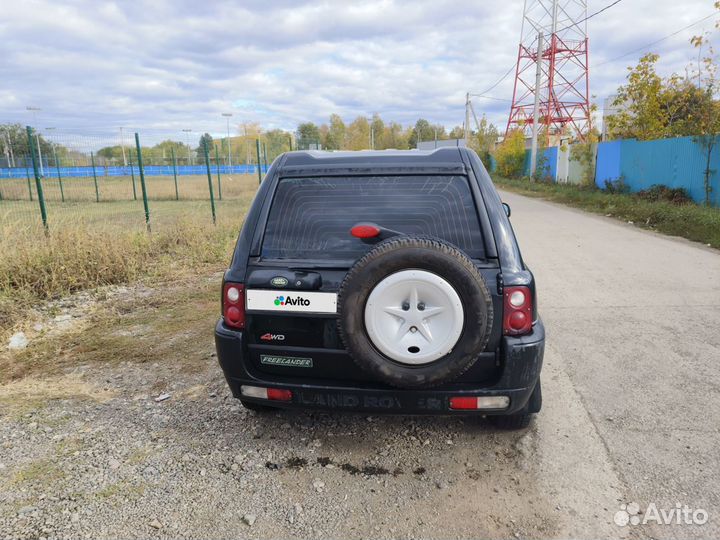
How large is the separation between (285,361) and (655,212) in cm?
1279

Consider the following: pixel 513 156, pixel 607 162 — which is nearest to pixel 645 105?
pixel 607 162

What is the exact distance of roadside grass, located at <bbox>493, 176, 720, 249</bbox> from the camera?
1028 centimetres

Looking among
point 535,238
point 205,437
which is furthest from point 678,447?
point 535,238

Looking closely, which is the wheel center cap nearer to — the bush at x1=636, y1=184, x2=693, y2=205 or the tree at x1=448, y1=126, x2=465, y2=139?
the bush at x1=636, y1=184, x2=693, y2=205

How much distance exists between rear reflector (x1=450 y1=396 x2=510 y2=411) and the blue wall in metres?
13.4

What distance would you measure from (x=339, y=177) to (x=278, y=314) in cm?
87

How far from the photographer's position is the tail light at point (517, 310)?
258 cm

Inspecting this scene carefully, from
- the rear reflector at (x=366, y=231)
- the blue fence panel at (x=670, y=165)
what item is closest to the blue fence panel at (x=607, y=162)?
the blue fence panel at (x=670, y=165)

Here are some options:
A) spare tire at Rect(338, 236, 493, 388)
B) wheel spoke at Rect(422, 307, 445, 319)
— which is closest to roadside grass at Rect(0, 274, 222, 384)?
spare tire at Rect(338, 236, 493, 388)

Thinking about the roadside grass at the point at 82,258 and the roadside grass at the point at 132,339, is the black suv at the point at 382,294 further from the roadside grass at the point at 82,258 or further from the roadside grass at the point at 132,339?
the roadside grass at the point at 82,258

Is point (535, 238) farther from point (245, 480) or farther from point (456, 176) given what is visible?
point (245, 480)

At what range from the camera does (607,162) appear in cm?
1980

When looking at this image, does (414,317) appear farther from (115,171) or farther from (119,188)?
(119,188)

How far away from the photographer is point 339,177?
9.62ft
